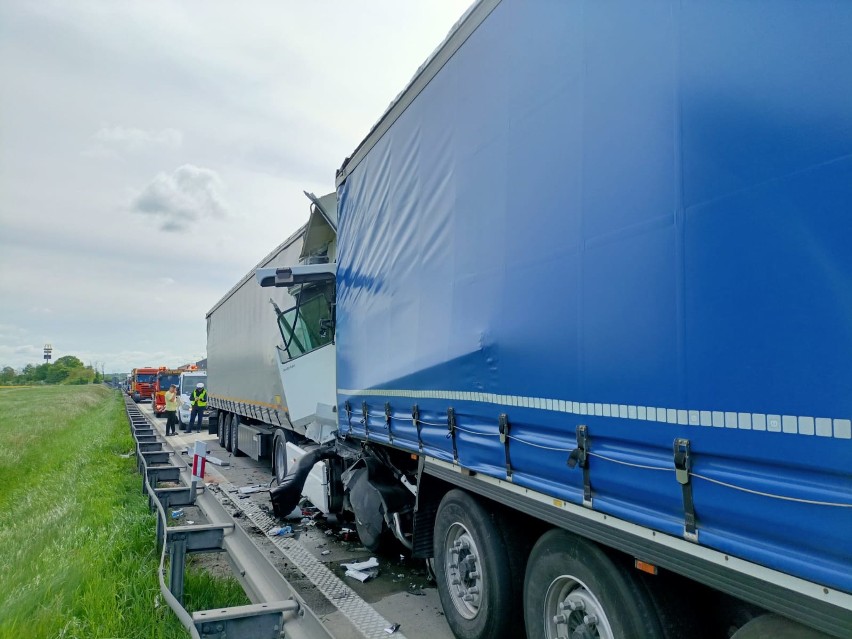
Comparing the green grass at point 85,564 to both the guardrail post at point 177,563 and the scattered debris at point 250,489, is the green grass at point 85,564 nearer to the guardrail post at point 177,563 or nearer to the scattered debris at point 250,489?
the guardrail post at point 177,563

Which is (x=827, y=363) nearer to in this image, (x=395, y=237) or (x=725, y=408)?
(x=725, y=408)

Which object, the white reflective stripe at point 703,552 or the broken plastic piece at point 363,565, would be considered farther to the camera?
the broken plastic piece at point 363,565

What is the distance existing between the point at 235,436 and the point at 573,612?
13.8m

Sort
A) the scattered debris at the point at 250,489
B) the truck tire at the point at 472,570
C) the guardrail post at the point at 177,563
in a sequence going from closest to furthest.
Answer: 1. the truck tire at the point at 472,570
2. the guardrail post at the point at 177,563
3. the scattered debris at the point at 250,489

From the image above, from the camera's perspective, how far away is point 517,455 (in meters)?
3.57

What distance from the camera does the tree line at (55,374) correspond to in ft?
499

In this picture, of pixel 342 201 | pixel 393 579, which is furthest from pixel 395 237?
pixel 393 579

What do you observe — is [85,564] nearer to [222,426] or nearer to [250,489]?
[250,489]

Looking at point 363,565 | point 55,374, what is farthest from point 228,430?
point 55,374

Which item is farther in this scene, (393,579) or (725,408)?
(393,579)

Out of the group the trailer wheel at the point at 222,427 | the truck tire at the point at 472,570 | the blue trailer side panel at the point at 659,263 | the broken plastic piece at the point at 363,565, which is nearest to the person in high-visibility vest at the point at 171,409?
the trailer wheel at the point at 222,427

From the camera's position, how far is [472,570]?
4.36 m

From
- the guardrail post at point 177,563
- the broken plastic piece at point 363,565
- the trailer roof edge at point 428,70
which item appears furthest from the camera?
the broken plastic piece at point 363,565

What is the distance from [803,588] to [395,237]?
13.2 ft
